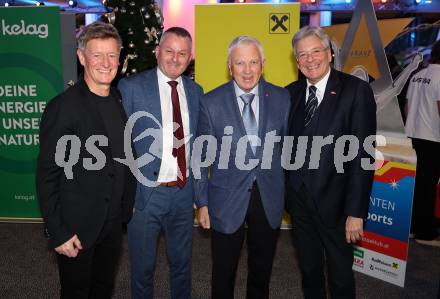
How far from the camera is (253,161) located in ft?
7.61

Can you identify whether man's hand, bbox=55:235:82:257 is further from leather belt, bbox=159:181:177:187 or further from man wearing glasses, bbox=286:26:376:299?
man wearing glasses, bbox=286:26:376:299

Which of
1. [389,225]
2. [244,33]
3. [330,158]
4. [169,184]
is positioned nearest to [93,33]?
[169,184]

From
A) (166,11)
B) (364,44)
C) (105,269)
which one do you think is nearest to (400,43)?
(166,11)

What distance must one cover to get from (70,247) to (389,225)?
8.35 feet

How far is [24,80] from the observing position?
4.35 metres

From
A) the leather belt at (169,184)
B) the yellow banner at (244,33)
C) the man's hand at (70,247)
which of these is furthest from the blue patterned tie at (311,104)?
the yellow banner at (244,33)

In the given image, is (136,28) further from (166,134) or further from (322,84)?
(322,84)

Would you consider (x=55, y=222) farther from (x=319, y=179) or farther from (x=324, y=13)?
(x=324, y=13)

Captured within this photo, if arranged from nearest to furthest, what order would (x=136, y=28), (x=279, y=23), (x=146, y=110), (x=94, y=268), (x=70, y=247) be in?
(x=70, y=247) → (x=94, y=268) → (x=146, y=110) → (x=136, y=28) → (x=279, y=23)

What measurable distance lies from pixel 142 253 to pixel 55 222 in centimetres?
72

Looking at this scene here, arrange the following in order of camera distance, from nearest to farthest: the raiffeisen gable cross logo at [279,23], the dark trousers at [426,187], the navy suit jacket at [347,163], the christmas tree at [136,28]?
the navy suit jacket at [347,163] → the christmas tree at [136,28] → the raiffeisen gable cross logo at [279,23] → the dark trousers at [426,187]

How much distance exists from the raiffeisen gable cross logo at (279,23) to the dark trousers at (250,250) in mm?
2221

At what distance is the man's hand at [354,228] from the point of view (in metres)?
2.26

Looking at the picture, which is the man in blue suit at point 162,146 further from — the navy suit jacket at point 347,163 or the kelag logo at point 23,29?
the kelag logo at point 23,29
